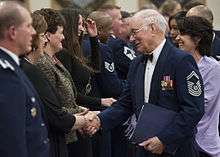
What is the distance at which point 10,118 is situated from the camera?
2643mm

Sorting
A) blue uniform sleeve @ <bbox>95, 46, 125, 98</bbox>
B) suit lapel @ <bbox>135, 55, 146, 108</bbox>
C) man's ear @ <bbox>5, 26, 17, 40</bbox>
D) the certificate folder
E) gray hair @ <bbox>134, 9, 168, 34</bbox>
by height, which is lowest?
blue uniform sleeve @ <bbox>95, 46, 125, 98</bbox>

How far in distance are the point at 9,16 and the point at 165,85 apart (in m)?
1.12

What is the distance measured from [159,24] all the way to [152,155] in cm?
81

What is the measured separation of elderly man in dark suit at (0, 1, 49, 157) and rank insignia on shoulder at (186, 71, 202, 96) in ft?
3.12

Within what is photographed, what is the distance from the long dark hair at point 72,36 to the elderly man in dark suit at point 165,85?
68cm

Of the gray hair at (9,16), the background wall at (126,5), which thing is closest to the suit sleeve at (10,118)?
the gray hair at (9,16)

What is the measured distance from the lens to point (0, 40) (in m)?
2.78

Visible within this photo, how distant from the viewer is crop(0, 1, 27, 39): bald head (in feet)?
9.06

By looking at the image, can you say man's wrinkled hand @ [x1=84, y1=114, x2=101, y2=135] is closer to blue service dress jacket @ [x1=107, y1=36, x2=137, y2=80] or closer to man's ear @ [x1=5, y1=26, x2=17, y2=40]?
man's ear @ [x1=5, y1=26, x2=17, y2=40]

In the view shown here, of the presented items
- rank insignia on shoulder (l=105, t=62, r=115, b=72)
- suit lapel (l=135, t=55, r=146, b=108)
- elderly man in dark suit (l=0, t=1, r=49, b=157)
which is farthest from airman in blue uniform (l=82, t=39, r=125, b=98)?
elderly man in dark suit (l=0, t=1, r=49, b=157)

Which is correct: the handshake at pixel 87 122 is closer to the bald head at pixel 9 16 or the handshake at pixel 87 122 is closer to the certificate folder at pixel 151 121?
the certificate folder at pixel 151 121

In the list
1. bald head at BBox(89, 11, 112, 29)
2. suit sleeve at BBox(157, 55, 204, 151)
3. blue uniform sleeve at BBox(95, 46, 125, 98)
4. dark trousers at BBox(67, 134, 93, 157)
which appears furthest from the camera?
bald head at BBox(89, 11, 112, 29)

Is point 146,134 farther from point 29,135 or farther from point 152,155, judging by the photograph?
point 29,135

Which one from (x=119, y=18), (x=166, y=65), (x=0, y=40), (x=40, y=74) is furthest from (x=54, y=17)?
(x=119, y=18)
